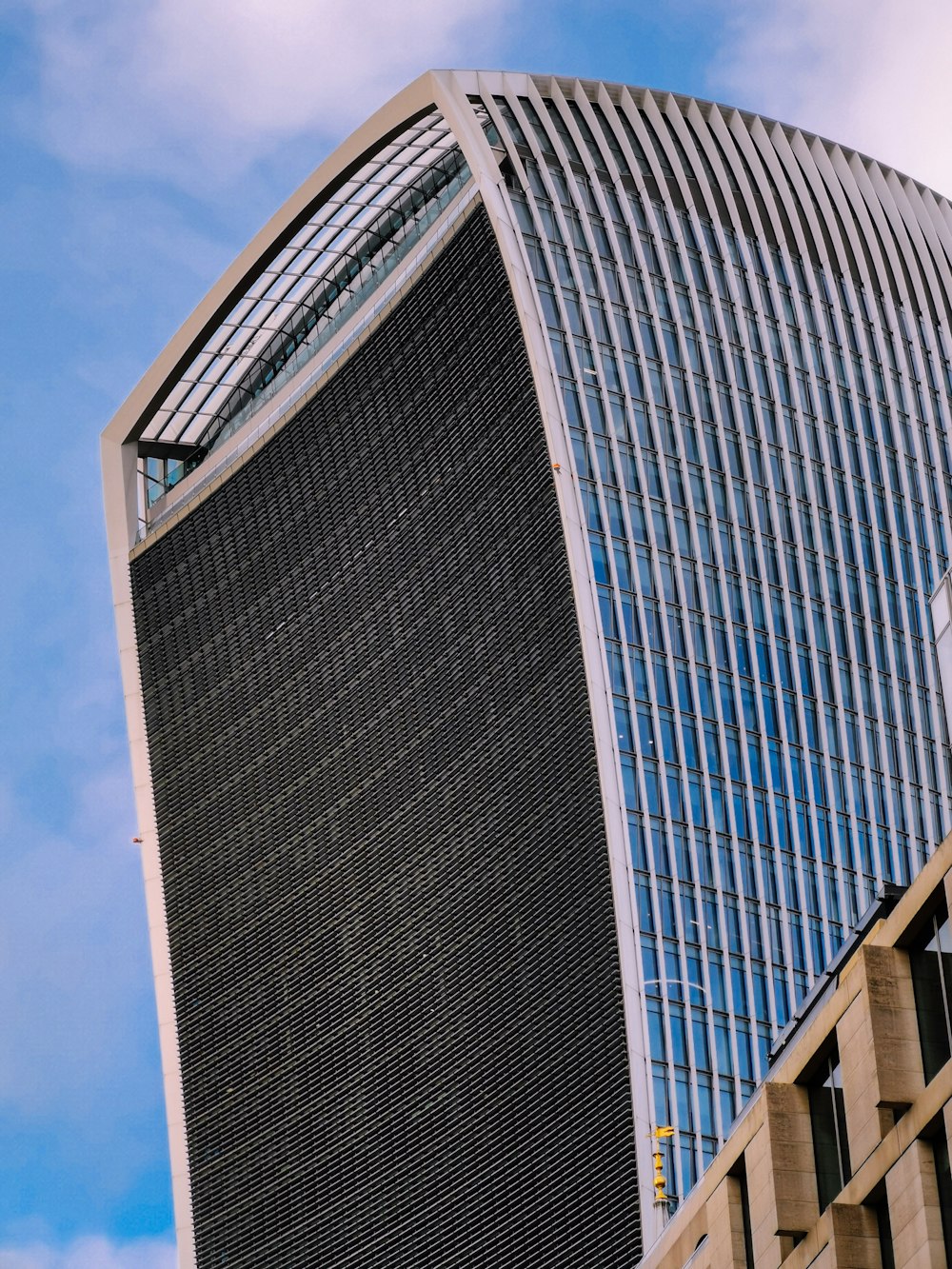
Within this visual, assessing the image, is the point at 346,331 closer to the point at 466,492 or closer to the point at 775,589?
the point at 466,492

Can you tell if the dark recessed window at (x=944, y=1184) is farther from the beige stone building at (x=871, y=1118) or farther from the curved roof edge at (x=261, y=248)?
the curved roof edge at (x=261, y=248)

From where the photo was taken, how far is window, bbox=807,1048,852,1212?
37.9 m

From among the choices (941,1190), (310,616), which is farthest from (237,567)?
(941,1190)

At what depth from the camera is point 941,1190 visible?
111ft

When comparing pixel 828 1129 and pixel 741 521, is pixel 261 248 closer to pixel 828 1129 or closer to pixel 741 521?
pixel 741 521

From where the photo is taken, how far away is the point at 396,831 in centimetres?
12256

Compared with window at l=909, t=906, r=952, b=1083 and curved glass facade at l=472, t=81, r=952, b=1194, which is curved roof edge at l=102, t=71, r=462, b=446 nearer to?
curved glass facade at l=472, t=81, r=952, b=1194

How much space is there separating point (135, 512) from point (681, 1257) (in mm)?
96851

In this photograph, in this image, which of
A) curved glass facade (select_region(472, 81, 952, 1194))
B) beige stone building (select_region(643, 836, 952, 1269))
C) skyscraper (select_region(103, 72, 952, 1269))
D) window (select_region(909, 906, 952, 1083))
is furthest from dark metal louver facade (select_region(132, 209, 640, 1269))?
window (select_region(909, 906, 952, 1083))

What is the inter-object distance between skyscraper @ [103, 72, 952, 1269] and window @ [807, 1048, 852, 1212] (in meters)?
57.8

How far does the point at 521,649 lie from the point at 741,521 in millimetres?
14509

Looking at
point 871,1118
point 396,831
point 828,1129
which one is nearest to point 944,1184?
point 871,1118

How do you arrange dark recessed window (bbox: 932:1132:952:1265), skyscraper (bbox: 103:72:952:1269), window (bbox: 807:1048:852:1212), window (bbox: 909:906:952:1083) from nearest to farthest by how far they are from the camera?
dark recessed window (bbox: 932:1132:952:1265) → window (bbox: 909:906:952:1083) → window (bbox: 807:1048:852:1212) → skyscraper (bbox: 103:72:952:1269)

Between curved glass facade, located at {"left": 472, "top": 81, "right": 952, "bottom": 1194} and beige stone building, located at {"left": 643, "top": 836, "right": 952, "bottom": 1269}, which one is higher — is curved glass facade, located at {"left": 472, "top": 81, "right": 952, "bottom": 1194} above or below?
above
